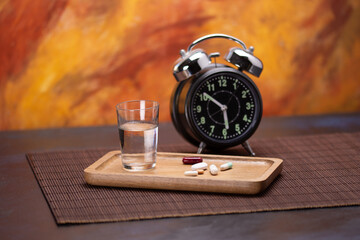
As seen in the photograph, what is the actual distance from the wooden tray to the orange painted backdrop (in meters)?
0.93

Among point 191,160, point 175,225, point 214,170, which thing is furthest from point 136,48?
point 175,225

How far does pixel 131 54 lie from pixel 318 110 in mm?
1005

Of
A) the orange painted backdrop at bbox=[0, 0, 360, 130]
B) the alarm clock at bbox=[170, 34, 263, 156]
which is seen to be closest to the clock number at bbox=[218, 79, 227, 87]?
the alarm clock at bbox=[170, 34, 263, 156]

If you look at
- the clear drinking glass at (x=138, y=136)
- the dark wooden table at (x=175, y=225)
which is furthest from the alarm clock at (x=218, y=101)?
the dark wooden table at (x=175, y=225)

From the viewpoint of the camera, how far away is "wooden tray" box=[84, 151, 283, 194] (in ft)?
5.18

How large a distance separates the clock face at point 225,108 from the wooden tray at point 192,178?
0.14 m

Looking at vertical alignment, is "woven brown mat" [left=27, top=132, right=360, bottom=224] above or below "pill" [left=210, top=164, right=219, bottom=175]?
below

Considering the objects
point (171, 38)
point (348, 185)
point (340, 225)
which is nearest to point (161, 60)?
point (171, 38)

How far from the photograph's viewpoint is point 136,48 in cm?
271

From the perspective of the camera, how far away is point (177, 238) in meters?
1.31

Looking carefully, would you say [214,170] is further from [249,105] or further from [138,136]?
[249,105]

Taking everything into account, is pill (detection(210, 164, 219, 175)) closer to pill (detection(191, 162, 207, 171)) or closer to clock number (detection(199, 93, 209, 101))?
pill (detection(191, 162, 207, 171))

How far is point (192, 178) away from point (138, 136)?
8.3 inches

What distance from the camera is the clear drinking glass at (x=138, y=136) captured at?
1692 mm
